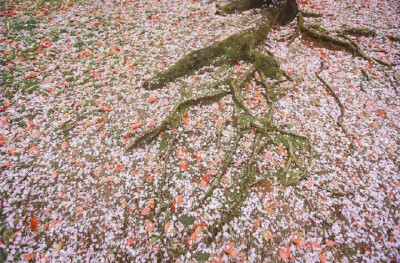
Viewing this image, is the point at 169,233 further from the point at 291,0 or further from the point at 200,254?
the point at 291,0

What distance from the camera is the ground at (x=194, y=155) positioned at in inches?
162

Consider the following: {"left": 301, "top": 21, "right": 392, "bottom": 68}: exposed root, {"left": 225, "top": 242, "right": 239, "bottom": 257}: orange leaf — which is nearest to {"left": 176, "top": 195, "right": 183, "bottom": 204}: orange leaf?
{"left": 225, "top": 242, "right": 239, "bottom": 257}: orange leaf

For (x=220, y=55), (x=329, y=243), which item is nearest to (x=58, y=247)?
(x=329, y=243)

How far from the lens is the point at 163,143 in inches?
217

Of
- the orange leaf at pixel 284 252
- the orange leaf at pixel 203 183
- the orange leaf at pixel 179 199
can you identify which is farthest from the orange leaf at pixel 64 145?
the orange leaf at pixel 284 252

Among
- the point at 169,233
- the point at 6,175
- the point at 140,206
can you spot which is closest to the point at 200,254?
the point at 169,233

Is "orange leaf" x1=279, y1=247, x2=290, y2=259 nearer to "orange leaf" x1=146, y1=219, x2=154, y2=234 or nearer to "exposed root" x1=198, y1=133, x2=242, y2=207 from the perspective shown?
"exposed root" x1=198, y1=133, x2=242, y2=207

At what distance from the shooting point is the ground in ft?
13.5

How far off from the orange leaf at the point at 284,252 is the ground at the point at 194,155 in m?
0.03

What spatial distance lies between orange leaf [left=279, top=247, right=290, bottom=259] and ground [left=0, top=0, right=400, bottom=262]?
3 centimetres

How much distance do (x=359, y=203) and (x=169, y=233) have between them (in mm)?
4179

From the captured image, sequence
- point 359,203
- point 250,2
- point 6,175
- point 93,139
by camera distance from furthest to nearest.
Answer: point 250,2 → point 93,139 → point 6,175 → point 359,203

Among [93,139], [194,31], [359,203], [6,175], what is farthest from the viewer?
[194,31]

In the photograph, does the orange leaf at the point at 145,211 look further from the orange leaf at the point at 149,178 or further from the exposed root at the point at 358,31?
the exposed root at the point at 358,31
